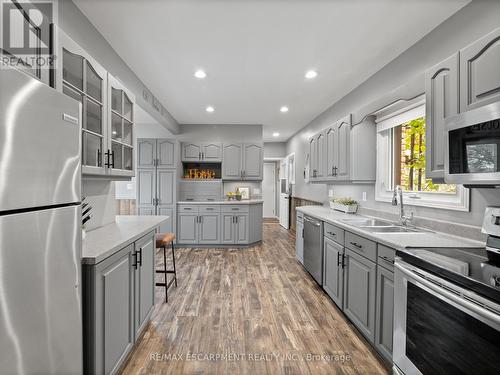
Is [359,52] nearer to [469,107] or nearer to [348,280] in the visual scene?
[469,107]

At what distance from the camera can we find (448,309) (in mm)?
1158

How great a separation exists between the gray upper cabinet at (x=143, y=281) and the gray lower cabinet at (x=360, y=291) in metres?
1.77

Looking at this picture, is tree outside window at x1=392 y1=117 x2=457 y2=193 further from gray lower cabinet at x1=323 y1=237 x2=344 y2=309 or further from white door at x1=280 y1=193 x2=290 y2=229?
white door at x1=280 y1=193 x2=290 y2=229

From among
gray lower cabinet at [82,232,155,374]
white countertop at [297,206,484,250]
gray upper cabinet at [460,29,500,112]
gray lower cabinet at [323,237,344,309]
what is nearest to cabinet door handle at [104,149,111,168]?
gray lower cabinet at [82,232,155,374]

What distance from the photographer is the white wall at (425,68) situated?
67.8 inches

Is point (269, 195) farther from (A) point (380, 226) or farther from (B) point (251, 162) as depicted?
(A) point (380, 226)

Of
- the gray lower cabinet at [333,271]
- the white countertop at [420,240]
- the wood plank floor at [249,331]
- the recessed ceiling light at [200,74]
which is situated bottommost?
the wood plank floor at [249,331]

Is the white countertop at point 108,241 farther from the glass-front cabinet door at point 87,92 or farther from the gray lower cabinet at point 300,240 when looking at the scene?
the gray lower cabinet at point 300,240

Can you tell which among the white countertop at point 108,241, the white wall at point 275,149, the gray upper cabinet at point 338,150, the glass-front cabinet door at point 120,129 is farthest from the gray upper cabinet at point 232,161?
the white countertop at point 108,241

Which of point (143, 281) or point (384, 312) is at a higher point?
point (143, 281)

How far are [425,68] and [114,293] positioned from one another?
9.87ft

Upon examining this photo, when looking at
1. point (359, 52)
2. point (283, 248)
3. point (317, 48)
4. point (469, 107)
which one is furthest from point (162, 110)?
point (469, 107)

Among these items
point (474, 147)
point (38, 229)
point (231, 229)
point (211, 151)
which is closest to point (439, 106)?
point (474, 147)

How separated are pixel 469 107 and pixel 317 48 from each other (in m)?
1.45
